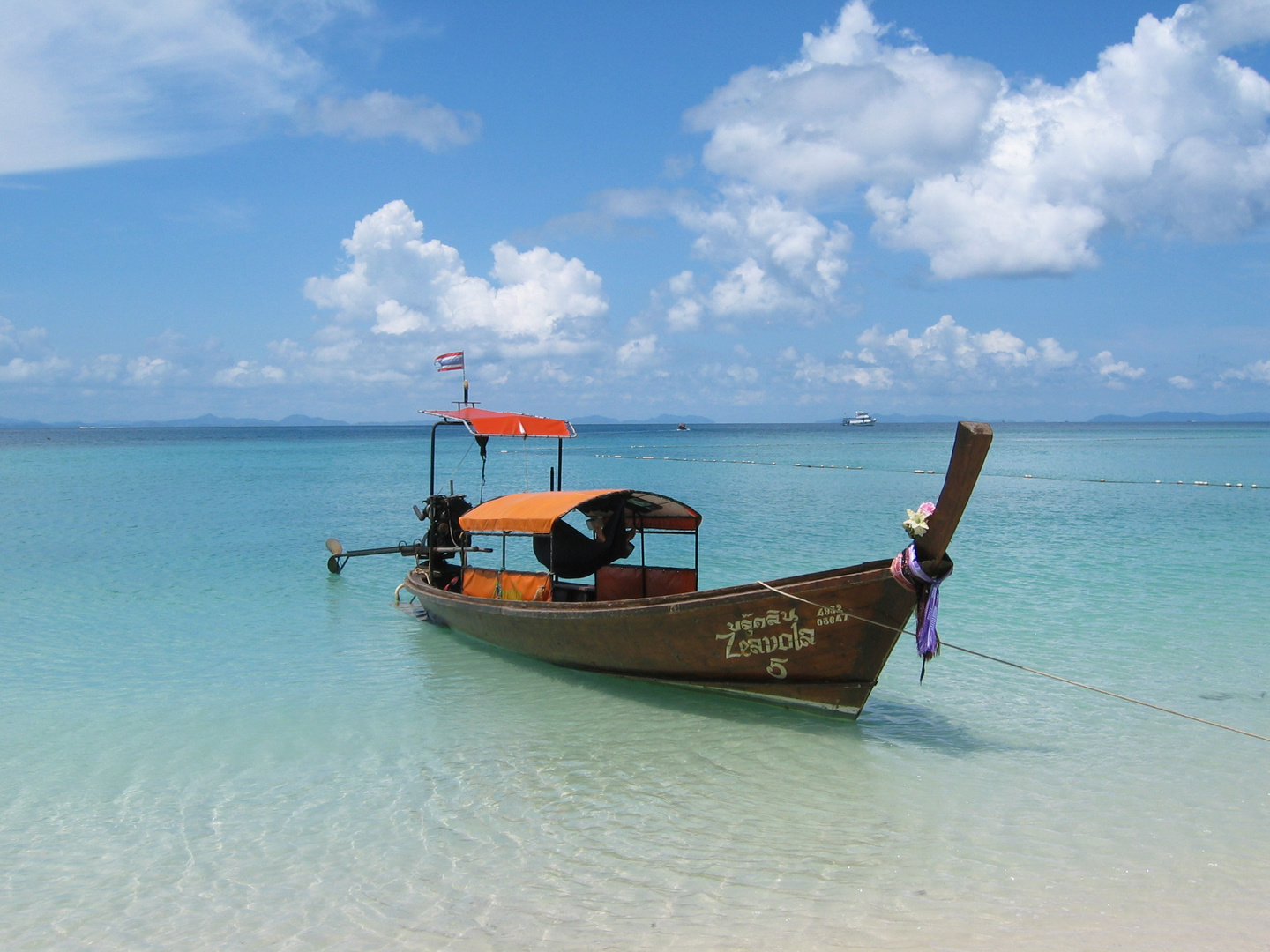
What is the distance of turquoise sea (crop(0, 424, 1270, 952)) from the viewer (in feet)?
16.5

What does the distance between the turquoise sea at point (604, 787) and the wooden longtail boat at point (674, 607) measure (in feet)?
1.30

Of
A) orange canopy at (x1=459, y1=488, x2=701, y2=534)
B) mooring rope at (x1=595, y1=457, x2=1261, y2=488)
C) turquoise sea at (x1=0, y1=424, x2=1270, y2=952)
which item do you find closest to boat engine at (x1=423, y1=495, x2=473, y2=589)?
turquoise sea at (x1=0, y1=424, x2=1270, y2=952)

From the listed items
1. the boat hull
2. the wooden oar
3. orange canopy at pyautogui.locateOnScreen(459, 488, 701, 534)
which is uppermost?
the wooden oar

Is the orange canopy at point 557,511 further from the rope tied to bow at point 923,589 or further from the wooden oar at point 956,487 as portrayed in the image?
the wooden oar at point 956,487

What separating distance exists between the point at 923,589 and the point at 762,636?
158 centimetres

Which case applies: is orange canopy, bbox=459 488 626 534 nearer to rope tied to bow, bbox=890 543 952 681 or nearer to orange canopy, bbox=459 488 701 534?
orange canopy, bbox=459 488 701 534

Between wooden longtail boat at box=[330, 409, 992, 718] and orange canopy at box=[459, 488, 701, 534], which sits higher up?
orange canopy at box=[459, 488, 701, 534]

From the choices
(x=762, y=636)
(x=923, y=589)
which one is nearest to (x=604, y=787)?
(x=762, y=636)

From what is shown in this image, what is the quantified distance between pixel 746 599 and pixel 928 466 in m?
46.9

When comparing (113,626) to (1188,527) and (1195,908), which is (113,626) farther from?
(1188,527)

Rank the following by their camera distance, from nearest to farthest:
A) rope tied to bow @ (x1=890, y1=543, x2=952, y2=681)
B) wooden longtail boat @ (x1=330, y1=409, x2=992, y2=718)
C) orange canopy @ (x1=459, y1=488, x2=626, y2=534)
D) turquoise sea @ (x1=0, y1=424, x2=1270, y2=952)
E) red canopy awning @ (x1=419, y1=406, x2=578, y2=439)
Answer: turquoise sea @ (x1=0, y1=424, x2=1270, y2=952) → rope tied to bow @ (x1=890, y1=543, x2=952, y2=681) → wooden longtail boat @ (x1=330, y1=409, x2=992, y2=718) → orange canopy @ (x1=459, y1=488, x2=626, y2=534) → red canopy awning @ (x1=419, y1=406, x2=578, y2=439)

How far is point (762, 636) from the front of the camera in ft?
25.8

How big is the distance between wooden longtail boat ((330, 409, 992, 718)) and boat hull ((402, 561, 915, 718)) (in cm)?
1

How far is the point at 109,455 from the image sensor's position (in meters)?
69.2
